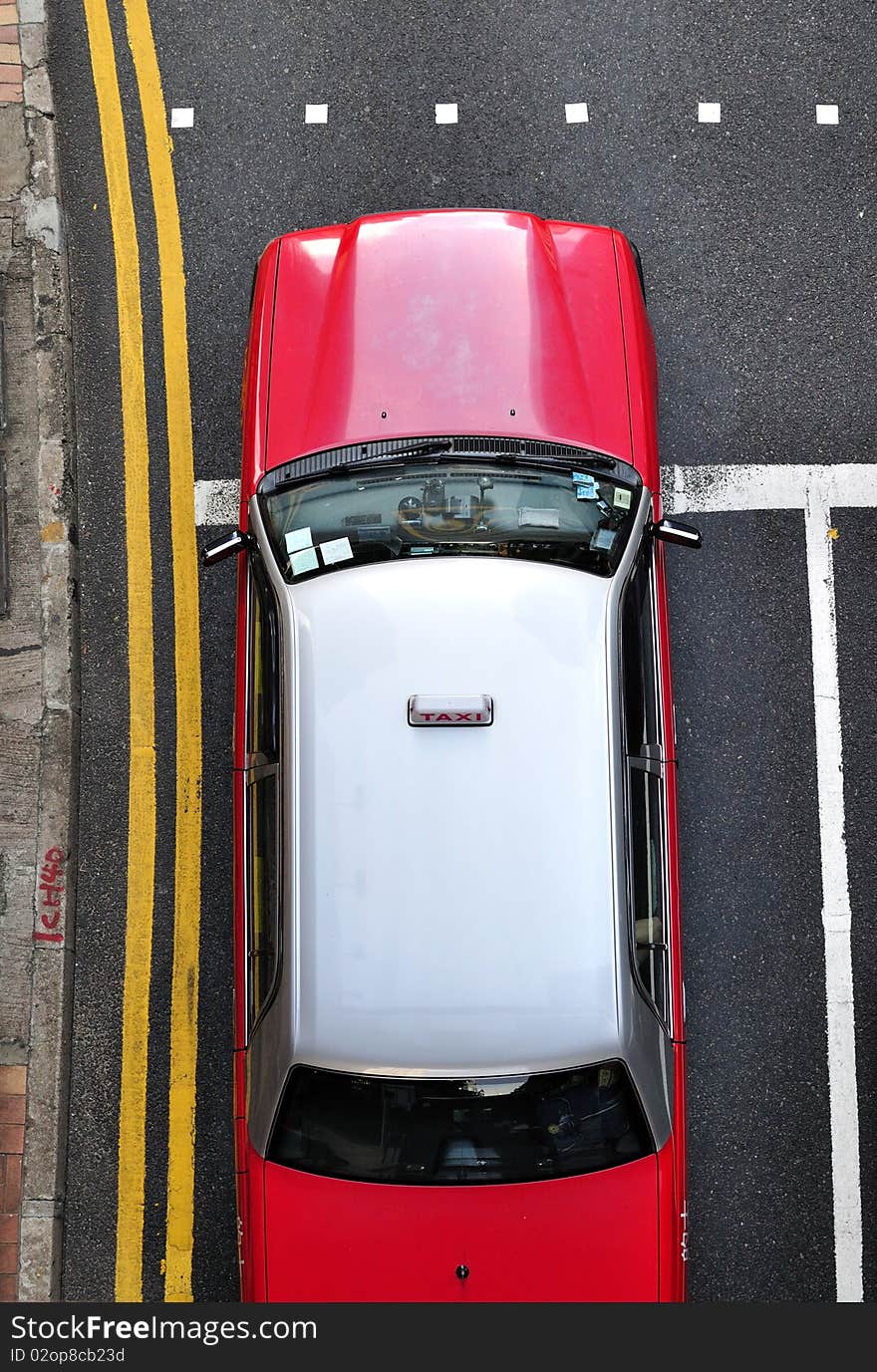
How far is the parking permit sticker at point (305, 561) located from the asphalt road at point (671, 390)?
139 cm

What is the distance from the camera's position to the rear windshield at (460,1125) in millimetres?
3990

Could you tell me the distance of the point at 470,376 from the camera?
4.64 m

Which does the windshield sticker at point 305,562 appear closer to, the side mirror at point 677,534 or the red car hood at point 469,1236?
the side mirror at point 677,534

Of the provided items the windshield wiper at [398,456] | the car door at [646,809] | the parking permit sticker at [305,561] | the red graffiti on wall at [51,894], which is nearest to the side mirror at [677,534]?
the car door at [646,809]

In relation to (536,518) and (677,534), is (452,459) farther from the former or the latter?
(677,534)

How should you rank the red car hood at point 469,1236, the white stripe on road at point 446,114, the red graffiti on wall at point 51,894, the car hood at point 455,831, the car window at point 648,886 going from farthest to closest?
the white stripe on road at point 446,114 → the red graffiti on wall at point 51,894 → the car window at point 648,886 → the red car hood at point 469,1236 → the car hood at point 455,831

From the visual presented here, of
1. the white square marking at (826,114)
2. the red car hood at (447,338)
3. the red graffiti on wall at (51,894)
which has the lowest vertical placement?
the red graffiti on wall at (51,894)

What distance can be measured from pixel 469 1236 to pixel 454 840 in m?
1.55

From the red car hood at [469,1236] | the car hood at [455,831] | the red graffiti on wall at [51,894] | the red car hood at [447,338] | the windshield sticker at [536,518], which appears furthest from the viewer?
the red graffiti on wall at [51,894]

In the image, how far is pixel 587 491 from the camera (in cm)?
450

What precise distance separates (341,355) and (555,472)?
109 centimetres

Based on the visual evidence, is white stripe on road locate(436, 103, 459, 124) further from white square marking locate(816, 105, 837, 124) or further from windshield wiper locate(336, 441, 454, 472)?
windshield wiper locate(336, 441, 454, 472)

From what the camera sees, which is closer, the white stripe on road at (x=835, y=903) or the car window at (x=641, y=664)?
the car window at (x=641, y=664)

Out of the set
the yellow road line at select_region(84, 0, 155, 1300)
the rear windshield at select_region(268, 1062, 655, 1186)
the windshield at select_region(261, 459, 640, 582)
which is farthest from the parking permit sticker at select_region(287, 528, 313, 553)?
the rear windshield at select_region(268, 1062, 655, 1186)
